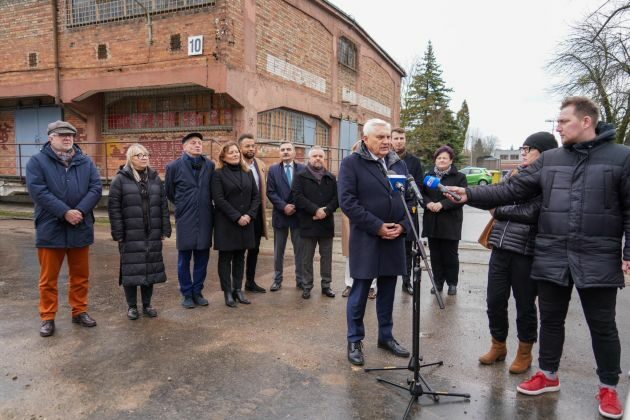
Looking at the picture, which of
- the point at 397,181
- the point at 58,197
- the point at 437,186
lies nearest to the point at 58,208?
the point at 58,197

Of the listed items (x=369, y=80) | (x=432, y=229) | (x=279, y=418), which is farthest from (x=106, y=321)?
(x=369, y=80)

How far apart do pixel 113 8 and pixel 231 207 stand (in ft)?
38.4

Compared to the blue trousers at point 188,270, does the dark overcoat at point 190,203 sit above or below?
A: above

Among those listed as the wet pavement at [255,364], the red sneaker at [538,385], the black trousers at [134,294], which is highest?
the black trousers at [134,294]

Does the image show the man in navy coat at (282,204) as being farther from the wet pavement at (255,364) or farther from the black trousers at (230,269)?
the black trousers at (230,269)

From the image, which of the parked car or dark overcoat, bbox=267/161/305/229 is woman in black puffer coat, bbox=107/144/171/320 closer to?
dark overcoat, bbox=267/161/305/229

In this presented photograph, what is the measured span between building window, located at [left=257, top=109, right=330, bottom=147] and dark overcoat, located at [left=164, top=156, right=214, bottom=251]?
9.01m

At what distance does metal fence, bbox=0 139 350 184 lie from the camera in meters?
14.0

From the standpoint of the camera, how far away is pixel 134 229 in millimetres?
4879

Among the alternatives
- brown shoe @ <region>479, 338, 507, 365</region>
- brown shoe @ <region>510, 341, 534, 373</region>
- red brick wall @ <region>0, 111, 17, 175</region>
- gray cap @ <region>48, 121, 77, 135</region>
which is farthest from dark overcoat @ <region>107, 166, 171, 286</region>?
red brick wall @ <region>0, 111, 17, 175</region>

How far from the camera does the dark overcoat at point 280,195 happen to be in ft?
20.2

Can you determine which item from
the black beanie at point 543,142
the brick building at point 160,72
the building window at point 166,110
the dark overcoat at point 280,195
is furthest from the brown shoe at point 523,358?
the building window at point 166,110

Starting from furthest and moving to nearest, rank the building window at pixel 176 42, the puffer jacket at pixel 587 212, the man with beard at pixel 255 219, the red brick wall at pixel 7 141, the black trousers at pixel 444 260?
the red brick wall at pixel 7 141
the building window at pixel 176 42
the man with beard at pixel 255 219
the black trousers at pixel 444 260
the puffer jacket at pixel 587 212

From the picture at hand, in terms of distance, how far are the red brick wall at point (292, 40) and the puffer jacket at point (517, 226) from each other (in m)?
11.2
